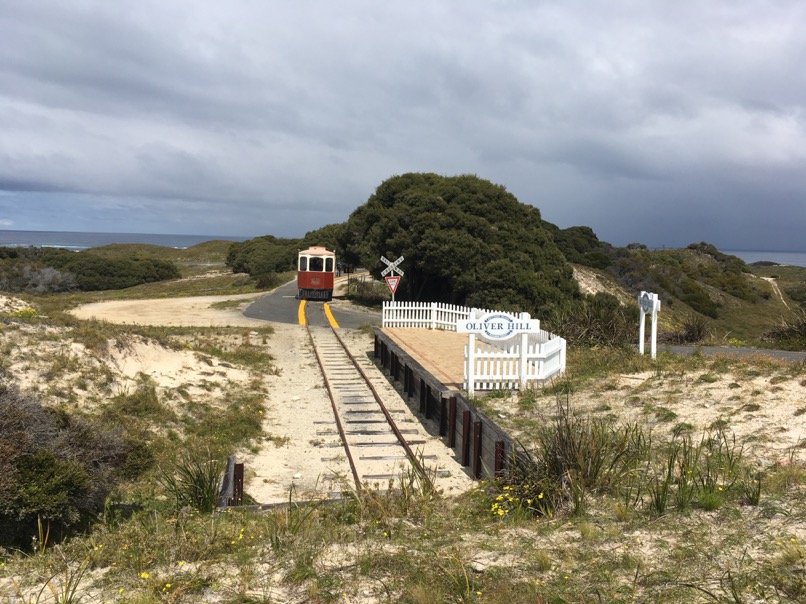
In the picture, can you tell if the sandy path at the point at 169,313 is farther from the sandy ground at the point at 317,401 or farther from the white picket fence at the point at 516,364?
the white picket fence at the point at 516,364

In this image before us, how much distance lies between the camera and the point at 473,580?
4539 millimetres

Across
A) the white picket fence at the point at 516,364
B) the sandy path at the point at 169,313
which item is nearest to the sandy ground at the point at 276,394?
the white picket fence at the point at 516,364

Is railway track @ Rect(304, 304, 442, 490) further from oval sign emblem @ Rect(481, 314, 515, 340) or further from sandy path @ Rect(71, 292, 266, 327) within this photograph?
sandy path @ Rect(71, 292, 266, 327)

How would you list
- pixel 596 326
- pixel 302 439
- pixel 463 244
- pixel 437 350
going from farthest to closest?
pixel 463 244, pixel 596 326, pixel 437 350, pixel 302 439

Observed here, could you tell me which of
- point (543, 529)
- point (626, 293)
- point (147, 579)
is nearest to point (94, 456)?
point (147, 579)

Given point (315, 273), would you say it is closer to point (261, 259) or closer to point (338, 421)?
point (338, 421)

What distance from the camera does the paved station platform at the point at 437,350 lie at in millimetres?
13008

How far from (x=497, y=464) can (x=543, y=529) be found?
2.37m

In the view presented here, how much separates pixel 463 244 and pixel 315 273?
9030 mm

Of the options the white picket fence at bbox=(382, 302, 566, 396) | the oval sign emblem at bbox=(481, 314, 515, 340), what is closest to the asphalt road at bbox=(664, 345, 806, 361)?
the white picket fence at bbox=(382, 302, 566, 396)

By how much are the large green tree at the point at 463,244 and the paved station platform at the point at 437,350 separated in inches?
377

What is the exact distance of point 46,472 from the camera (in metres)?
6.55

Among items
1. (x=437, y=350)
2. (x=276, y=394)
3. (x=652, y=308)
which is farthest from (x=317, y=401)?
(x=652, y=308)

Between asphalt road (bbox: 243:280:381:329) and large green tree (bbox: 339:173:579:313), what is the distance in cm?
333
